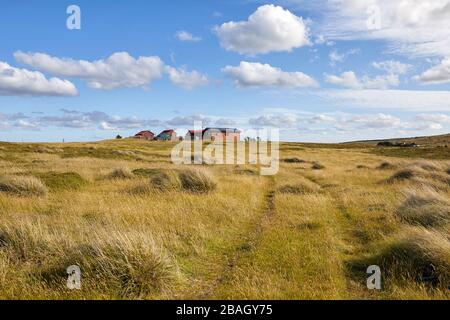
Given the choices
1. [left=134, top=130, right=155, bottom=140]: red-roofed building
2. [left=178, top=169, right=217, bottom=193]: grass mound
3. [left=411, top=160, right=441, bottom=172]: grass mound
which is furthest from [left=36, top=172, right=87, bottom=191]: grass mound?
[left=134, top=130, right=155, bottom=140]: red-roofed building

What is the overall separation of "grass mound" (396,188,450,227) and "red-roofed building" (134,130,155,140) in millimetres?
120856

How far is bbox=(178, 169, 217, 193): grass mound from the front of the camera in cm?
1928

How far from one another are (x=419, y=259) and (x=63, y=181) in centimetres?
1738

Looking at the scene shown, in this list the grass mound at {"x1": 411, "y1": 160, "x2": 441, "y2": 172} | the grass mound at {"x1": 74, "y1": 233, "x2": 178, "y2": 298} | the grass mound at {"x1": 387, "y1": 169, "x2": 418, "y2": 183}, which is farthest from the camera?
the grass mound at {"x1": 411, "y1": 160, "x2": 441, "y2": 172}

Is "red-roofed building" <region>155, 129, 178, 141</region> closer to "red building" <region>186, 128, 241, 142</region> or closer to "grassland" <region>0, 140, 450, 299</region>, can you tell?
"red building" <region>186, 128, 241, 142</region>

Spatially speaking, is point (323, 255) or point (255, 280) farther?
point (323, 255)

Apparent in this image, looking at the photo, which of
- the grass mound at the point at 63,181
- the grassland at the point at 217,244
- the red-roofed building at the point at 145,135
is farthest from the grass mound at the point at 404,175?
the red-roofed building at the point at 145,135

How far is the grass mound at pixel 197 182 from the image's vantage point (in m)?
19.3

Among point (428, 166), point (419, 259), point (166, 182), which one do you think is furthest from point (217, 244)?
point (428, 166)

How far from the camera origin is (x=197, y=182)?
19.5m
